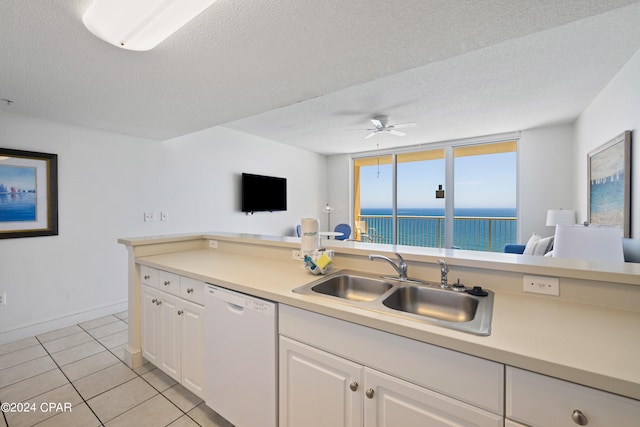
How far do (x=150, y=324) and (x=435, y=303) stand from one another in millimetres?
1979

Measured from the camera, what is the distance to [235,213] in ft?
15.3

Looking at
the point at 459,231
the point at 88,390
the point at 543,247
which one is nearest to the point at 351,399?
the point at 88,390

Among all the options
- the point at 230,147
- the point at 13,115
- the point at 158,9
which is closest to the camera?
the point at 158,9

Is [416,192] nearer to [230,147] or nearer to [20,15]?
[230,147]

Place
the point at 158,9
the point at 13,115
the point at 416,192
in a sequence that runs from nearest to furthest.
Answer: the point at 158,9 → the point at 13,115 → the point at 416,192

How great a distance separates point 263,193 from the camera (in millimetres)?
5004

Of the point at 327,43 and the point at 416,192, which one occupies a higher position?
the point at 327,43

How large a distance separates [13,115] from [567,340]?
4.32m

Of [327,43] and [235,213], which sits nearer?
[327,43]

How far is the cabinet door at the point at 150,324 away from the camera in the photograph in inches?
77.3

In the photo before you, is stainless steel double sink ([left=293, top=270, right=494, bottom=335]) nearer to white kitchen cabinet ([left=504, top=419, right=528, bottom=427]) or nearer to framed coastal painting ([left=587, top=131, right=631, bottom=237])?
white kitchen cabinet ([left=504, top=419, right=528, bottom=427])

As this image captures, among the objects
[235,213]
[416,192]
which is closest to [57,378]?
[235,213]

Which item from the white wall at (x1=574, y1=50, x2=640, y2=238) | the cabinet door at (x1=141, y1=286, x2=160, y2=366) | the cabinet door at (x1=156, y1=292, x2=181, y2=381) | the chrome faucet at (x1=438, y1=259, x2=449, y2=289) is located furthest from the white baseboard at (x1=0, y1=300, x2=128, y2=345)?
the white wall at (x1=574, y1=50, x2=640, y2=238)

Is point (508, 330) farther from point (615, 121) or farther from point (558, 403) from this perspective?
point (615, 121)
